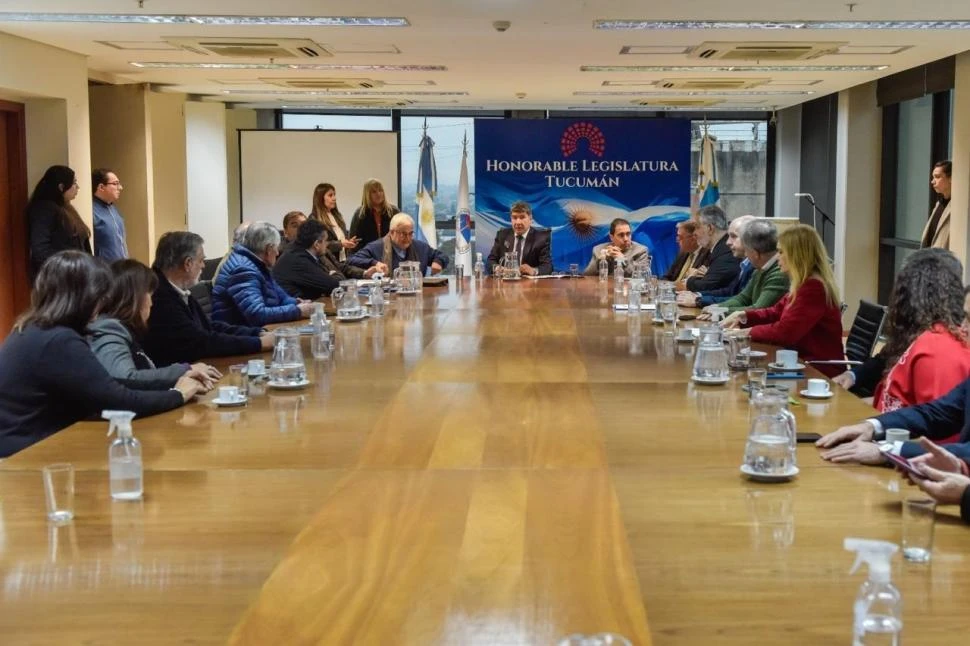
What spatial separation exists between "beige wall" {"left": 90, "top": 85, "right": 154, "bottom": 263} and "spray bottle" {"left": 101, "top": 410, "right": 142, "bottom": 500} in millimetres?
9859

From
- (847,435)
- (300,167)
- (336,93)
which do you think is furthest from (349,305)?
(300,167)

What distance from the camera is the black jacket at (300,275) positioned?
7602 mm

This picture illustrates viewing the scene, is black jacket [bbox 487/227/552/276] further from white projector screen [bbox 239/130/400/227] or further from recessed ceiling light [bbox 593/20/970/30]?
white projector screen [bbox 239/130/400/227]

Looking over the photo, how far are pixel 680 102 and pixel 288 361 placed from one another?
Result: 37.2 ft

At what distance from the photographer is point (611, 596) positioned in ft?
6.46

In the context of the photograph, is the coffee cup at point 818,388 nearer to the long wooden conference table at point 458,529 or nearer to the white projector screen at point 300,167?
the long wooden conference table at point 458,529

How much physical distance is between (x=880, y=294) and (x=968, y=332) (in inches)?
375

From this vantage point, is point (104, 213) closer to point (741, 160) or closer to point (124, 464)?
A: point (124, 464)

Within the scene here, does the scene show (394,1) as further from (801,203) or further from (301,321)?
(801,203)

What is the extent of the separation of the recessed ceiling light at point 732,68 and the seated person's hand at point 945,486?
8.43 m

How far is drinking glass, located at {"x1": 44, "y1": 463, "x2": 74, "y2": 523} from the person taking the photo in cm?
244

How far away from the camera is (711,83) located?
12.0m

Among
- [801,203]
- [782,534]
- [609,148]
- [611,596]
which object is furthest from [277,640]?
[801,203]

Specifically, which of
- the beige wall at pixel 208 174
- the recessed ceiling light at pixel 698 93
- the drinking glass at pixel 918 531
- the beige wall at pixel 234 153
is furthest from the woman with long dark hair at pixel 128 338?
the beige wall at pixel 234 153
